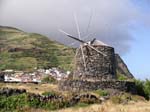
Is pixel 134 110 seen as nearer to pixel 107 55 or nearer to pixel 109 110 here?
pixel 109 110

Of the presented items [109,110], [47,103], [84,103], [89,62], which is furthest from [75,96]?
[89,62]

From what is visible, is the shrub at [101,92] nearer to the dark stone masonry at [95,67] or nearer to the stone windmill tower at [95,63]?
the dark stone masonry at [95,67]

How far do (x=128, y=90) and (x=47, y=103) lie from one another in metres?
21.2

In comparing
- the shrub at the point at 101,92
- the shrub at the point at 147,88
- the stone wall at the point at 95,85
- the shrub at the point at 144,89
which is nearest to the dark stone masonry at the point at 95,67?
the stone wall at the point at 95,85

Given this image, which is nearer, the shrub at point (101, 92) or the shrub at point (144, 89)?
the shrub at point (101, 92)

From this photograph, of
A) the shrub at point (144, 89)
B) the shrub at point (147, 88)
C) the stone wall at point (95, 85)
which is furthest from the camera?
the shrub at point (147, 88)

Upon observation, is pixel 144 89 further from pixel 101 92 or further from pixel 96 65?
pixel 101 92

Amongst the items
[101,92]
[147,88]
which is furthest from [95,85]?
[147,88]

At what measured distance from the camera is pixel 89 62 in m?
60.5

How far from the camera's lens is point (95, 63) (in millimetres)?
60688

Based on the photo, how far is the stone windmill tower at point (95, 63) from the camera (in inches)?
2382

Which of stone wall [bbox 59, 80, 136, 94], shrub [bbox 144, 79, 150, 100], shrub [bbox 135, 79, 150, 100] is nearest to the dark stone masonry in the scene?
stone wall [bbox 59, 80, 136, 94]

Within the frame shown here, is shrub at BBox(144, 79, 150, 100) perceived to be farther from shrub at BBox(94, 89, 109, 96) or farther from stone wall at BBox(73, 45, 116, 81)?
shrub at BBox(94, 89, 109, 96)

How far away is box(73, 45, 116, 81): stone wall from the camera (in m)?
60.5
